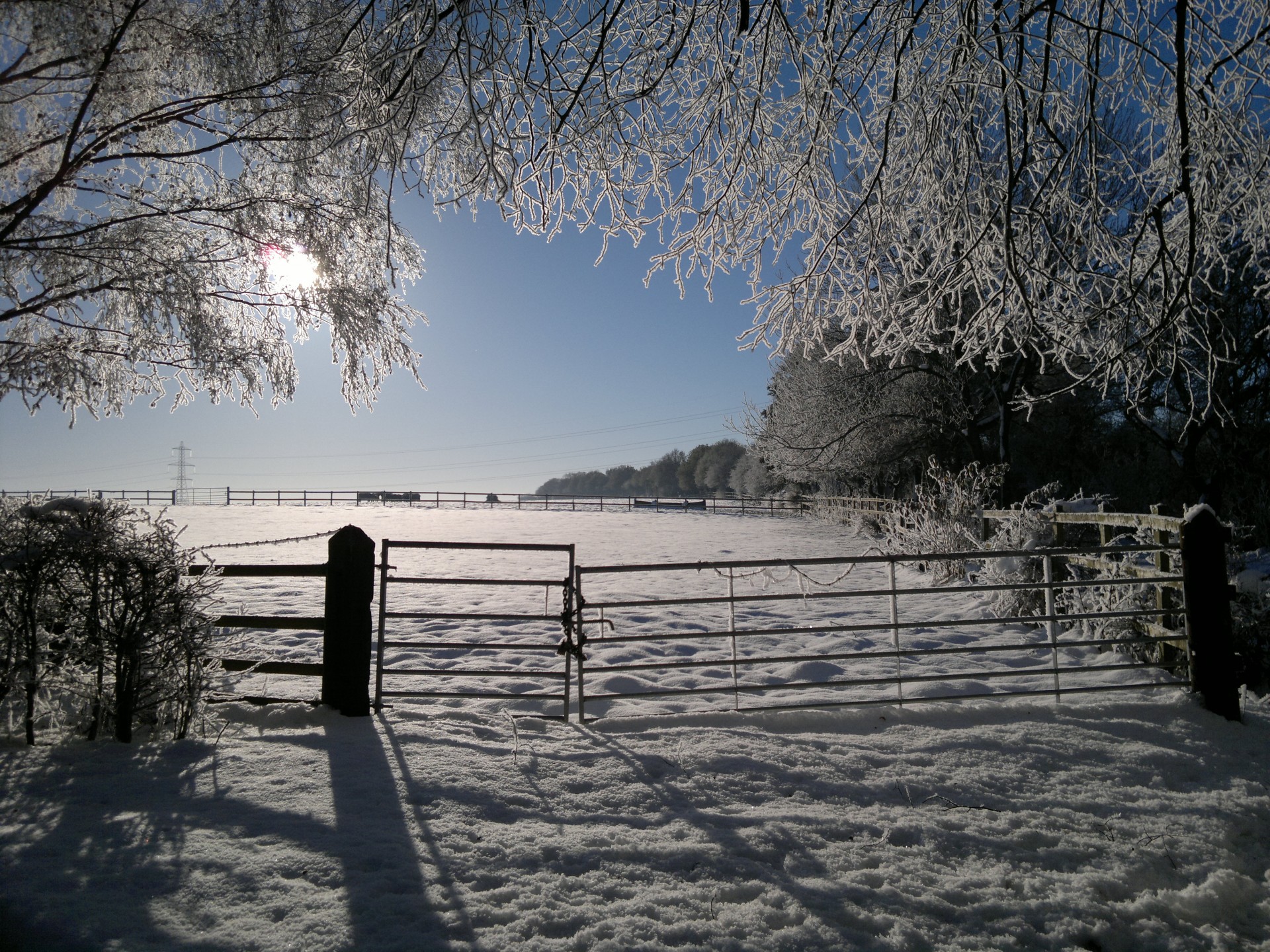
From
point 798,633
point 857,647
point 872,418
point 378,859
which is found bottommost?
point 857,647

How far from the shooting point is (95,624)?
12.4 ft

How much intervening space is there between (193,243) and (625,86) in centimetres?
614

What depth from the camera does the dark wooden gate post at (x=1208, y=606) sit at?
4.69 meters

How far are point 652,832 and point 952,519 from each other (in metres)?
10.5

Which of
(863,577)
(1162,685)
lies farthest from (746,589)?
(1162,685)

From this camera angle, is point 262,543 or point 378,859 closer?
point 378,859

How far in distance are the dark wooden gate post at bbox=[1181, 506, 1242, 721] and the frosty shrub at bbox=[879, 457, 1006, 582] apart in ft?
18.0

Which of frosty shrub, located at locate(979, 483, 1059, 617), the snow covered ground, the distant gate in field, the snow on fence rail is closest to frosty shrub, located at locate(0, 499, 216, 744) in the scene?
the snow covered ground

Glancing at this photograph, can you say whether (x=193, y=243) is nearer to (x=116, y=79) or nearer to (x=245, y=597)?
(x=116, y=79)

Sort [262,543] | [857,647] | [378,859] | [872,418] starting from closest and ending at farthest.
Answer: [378,859] < [857,647] < [262,543] < [872,418]

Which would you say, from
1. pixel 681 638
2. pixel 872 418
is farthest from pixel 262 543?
pixel 872 418

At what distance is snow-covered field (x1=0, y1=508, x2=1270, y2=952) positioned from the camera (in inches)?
93.3

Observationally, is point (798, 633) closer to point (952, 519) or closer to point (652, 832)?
point (652, 832)

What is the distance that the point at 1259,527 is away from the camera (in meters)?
13.9
